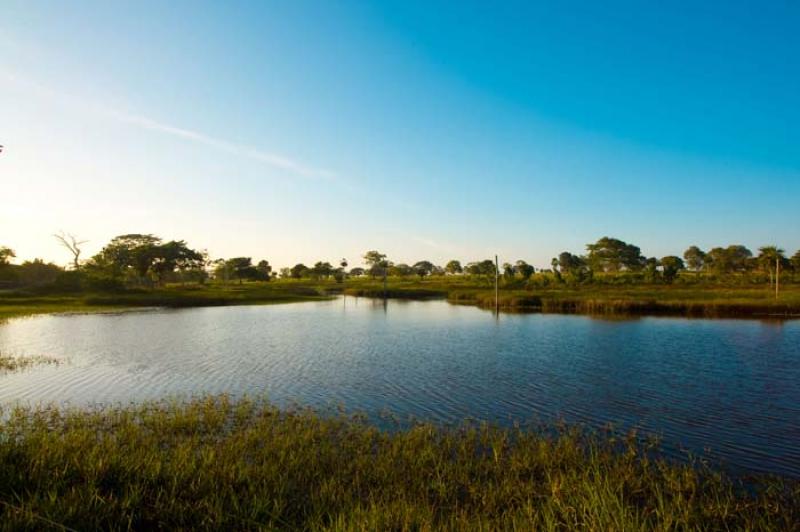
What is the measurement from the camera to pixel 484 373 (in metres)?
23.2

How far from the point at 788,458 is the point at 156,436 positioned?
17.9 metres

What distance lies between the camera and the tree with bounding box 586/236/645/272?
557ft

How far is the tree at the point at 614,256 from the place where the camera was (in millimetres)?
169875

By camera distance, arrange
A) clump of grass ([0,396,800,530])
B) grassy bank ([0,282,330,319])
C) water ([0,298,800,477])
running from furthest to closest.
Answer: grassy bank ([0,282,330,319]), water ([0,298,800,477]), clump of grass ([0,396,800,530])

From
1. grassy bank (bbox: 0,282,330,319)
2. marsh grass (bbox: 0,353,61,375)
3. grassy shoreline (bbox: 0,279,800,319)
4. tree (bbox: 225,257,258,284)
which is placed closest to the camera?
marsh grass (bbox: 0,353,61,375)

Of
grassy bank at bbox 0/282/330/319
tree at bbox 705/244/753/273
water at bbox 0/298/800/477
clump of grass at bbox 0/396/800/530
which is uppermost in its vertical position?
tree at bbox 705/244/753/273

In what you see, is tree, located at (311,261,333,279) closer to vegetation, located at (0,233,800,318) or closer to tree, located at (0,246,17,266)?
vegetation, located at (0,233,800,318)

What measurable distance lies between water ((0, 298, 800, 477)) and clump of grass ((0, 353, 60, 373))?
3.14ft

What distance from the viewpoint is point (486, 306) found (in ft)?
242

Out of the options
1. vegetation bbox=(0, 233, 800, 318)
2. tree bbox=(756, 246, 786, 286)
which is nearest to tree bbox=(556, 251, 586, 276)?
vegetation bbox=(0, 233, 800, 318)

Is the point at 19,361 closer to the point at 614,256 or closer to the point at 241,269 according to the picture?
the point at 241,269

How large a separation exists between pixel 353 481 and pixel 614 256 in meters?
183

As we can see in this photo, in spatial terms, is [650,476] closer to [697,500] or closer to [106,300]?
[697,500]

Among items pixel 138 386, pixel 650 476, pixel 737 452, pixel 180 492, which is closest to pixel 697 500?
pixel 650 476
